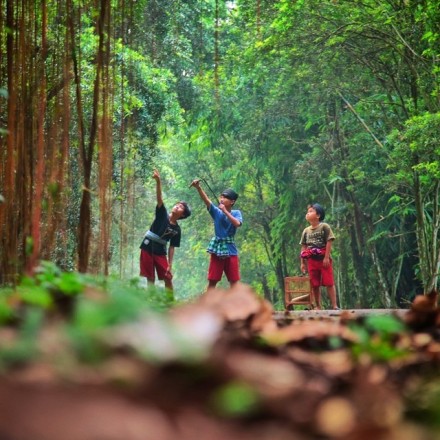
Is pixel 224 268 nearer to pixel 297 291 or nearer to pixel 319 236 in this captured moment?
pixel 319 236

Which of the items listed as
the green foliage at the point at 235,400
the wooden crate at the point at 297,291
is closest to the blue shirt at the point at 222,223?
the wooden crate at the point at 297,291

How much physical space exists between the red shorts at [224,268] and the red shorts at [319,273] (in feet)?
4.14

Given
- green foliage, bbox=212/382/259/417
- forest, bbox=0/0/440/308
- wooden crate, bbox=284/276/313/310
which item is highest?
forest, bbox=0/0/440/308

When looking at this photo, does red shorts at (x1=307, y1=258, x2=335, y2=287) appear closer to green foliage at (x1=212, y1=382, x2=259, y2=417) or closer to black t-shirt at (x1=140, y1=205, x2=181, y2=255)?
black t-shirt at (x1=140, y1=205, x2=181, y2=255)

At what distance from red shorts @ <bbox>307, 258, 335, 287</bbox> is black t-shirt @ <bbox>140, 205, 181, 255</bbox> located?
1.82m

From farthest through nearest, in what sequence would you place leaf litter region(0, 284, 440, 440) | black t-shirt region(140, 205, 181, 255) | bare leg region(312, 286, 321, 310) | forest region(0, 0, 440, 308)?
forest region(0, 0, 440, 308) → bare leg region(312, 286, 321, 310) → black t-shirt region(140, 205, 181, 255) → leaf litter region(0, 284, 440, 440)

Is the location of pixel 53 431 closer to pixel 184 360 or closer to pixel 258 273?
pixel 184 360

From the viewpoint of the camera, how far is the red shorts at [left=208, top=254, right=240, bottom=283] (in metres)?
10.4

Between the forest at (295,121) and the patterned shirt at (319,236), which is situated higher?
the forest at (295,121)

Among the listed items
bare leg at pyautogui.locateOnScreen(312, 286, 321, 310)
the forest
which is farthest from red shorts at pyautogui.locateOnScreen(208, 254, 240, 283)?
bare leg at pyautogui.locateOnScreen(312, 286, 321, 310)

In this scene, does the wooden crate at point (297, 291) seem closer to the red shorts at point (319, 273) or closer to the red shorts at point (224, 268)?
the red shorts at point (319, 273)

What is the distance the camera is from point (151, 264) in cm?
1047

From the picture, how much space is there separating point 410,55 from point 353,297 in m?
8.94

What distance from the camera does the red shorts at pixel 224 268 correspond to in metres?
10.4
